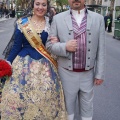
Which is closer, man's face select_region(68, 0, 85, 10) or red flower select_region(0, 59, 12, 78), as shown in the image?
man's face select_region(68, 0, 85, 10)

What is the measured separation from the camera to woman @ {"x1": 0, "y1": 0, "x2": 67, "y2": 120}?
119 inches

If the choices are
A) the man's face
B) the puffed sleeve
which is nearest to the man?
the man's face

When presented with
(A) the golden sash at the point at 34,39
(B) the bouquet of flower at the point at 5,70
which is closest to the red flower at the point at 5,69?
(B) the bouquet of flower at the point at 5,70

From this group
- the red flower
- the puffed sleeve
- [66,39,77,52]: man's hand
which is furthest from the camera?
the puffed sleeve

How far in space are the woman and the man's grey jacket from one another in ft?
0.56

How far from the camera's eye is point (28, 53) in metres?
3.06

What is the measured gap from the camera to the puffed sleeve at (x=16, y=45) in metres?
3.06

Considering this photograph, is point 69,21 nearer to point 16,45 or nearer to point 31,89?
point 16,45

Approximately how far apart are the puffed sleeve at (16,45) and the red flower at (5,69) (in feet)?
0.47

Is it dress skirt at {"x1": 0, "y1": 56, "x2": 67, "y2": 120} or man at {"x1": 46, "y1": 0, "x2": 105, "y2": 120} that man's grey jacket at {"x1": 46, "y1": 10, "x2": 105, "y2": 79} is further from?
dress skirt at {"x1": 0, "y1": 56, "x2": 67, "y2": 120}

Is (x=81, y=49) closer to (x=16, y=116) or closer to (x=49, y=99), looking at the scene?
(x=49, y=99)

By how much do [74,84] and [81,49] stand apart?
1.24 feet

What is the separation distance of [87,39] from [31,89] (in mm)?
776

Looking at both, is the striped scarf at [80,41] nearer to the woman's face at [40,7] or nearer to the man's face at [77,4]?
the man's face at [77,4]
